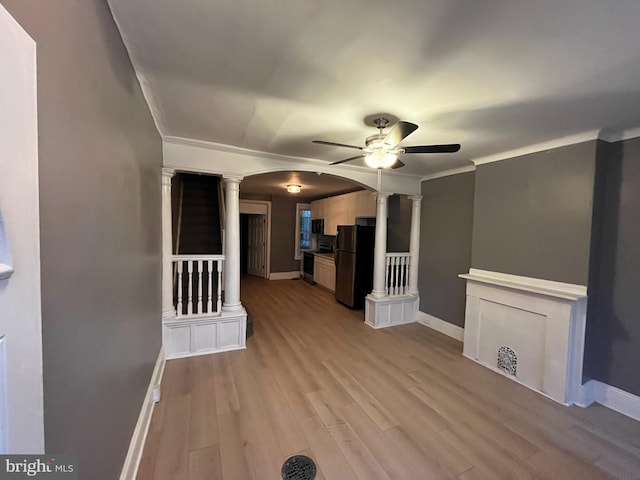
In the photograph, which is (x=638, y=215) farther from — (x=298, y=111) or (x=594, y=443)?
(x=298, y=111)

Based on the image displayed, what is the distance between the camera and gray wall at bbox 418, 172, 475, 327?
359cm

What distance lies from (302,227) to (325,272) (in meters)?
1.86

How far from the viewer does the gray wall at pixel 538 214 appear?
7.66 ft

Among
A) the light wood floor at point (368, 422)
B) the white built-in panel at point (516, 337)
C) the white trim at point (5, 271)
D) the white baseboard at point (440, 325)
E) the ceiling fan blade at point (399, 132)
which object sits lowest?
A: the light wood floor at point (368, 422)

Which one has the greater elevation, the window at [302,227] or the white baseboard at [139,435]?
the window at [302,227]

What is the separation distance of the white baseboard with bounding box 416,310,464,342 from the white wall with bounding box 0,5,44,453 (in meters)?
4.00

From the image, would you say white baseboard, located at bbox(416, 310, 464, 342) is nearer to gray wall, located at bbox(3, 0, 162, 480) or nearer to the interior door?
gray wall, located at bbox(3, 0, 162, 480)

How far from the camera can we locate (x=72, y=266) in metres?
0.85

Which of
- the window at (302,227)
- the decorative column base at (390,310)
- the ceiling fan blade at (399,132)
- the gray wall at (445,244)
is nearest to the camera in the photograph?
the ceiling fan blade at (399,132)

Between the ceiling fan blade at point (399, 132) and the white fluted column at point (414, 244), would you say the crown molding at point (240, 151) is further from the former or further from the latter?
the ceiling fan blade at point (399, 132)

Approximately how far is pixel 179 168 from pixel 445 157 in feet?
9.60

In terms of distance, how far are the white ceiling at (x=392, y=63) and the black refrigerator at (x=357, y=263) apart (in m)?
2.57

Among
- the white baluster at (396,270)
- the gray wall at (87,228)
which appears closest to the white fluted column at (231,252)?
the gray wall at (87,228)

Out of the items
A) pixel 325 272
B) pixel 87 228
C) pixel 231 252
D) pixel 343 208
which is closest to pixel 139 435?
pixel 87 228
